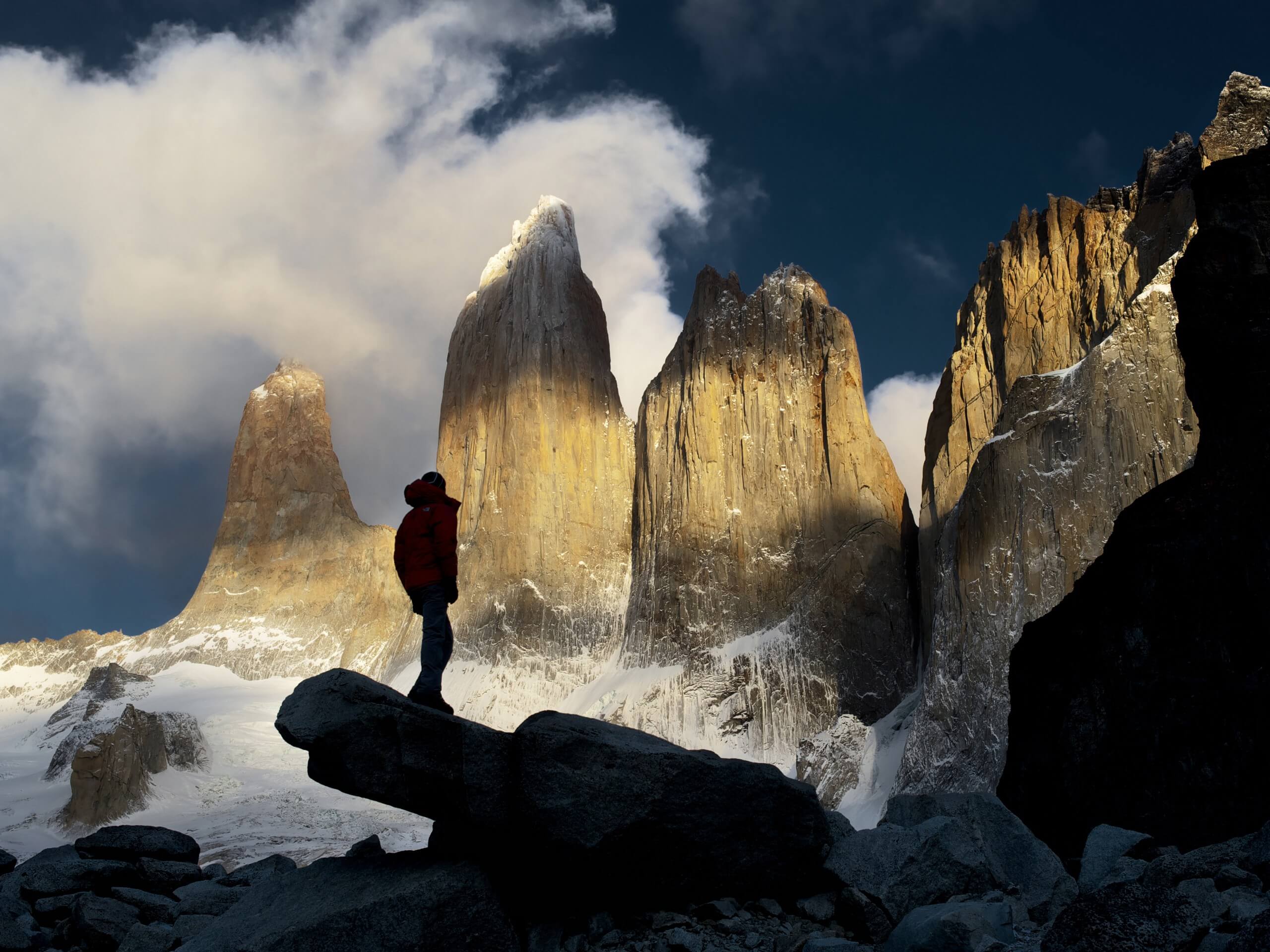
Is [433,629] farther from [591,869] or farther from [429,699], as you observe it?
[591,869]

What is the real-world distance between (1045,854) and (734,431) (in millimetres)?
47818

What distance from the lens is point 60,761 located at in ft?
162

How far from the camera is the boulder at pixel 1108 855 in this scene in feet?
19.5

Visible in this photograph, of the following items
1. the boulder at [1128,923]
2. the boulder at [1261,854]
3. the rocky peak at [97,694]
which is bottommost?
the boulder at [1128,923]

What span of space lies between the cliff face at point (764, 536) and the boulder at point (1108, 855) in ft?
123

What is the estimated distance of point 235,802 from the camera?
48500mm

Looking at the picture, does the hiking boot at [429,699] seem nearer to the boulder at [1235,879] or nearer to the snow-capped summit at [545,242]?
the boulder at [1235,879]

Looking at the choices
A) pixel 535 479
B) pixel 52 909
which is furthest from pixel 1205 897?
pixel 535 479

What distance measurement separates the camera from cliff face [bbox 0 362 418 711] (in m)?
A: 73.9

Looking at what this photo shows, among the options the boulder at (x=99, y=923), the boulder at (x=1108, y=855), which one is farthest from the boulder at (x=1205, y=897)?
the boulder at (x=99, y=923)

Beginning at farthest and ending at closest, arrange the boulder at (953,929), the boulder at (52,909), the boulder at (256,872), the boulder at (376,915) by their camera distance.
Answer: the boulder at (256,872) → the boulder at (52,909) → the boulder at (376,915) → the boulder at (953,929)

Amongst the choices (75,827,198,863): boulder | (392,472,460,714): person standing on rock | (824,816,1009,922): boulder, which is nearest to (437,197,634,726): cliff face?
(75,827,198,863): boulder

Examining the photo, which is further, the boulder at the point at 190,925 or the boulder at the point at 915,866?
the boulder at the point at 190,925

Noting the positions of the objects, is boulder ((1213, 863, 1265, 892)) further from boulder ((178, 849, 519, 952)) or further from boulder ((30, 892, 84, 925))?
boulder ((30, 892, 84, 925))
